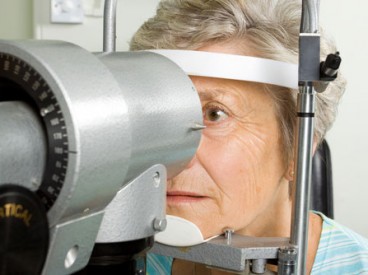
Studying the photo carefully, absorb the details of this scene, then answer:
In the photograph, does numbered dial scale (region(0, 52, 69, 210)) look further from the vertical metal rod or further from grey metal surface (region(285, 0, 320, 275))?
grey metal surface (region(285, 0, 320, 275))

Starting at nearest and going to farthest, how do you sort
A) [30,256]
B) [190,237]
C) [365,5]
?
[30,256] < [190,237] < [365,5]

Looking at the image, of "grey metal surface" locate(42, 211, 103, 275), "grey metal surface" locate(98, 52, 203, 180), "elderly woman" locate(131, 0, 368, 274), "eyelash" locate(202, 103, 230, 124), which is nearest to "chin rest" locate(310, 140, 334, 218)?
"elderly woman" locate(131, 0, 368, 274)

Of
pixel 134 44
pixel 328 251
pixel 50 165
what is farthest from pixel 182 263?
pixel 50 165

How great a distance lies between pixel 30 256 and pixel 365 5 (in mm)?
1427

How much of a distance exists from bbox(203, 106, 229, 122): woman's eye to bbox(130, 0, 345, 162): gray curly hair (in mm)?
79

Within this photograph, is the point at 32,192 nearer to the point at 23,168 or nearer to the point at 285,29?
the point at 23,168

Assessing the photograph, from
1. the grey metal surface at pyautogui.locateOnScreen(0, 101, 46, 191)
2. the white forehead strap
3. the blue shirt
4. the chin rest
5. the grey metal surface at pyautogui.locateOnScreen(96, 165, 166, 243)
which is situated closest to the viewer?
the grey metal surface at pyautogui.locateOnScreen(0, 101, 46, 191)

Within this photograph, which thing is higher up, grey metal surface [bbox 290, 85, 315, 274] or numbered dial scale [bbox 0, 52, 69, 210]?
numbered dial scale [bbox 0, 52, 69, 210]

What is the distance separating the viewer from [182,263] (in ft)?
3.99

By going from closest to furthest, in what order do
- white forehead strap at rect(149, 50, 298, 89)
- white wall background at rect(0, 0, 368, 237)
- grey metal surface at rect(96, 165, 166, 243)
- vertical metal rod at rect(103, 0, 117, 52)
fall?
grey metal surface at rect(96, 165, 166, 243) < vertical metal rod at rect(103, 0, 117, 52) < white forehead strap at rect(149, 50, 298, 89) < white wall background at rect(0, 0, 368, 237)

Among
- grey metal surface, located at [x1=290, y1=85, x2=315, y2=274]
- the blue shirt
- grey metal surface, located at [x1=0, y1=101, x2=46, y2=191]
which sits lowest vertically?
the blue shirt

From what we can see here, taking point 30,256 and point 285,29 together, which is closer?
point 30,256

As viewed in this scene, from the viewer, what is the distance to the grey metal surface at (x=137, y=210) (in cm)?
51

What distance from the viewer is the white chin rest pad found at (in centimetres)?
74
